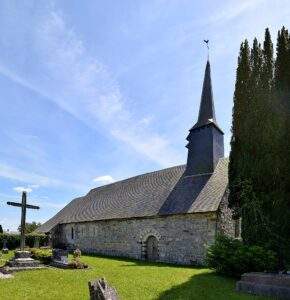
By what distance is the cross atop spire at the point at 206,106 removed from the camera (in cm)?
2560

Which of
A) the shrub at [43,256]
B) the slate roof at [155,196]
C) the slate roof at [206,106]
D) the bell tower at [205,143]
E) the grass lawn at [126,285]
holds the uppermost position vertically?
the slate roof at [206,106]

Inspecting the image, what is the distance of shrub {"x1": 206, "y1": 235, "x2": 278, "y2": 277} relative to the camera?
13.1 metres

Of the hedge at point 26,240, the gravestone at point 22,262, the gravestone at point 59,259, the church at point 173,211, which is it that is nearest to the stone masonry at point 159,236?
the church at point 173,211

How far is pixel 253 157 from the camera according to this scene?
15.1 m

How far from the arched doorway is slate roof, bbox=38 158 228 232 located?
61.3 inches

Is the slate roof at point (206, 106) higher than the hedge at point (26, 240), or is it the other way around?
the slate roof at point (206, 106)

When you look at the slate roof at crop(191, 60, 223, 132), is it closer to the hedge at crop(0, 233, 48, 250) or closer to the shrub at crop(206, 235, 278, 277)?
the shrub at crop(206, 235, 278, 277)

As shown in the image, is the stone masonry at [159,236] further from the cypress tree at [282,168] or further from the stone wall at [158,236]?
the cypress tree at [282,168]

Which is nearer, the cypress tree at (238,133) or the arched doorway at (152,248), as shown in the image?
the cypress tree at (238,133)

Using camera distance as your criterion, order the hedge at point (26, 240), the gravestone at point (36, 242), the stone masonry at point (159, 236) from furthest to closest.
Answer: the hedge at point (26, 240) < the gravestone at point (36, 242) < the stone masonry at point (159, 236)

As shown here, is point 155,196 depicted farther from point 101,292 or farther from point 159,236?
point 101,292

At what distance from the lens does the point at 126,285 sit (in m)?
12.5

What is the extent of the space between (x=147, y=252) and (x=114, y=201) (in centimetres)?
741

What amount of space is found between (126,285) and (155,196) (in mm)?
13618
